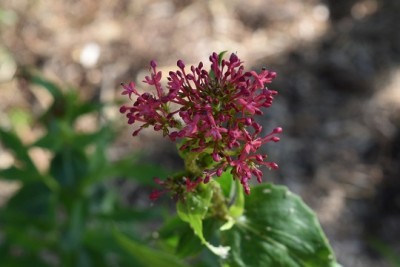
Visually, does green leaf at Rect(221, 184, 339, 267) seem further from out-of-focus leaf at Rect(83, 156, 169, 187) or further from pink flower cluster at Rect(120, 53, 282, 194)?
out-of-focus leaf at Rect(83, 156, 169, 187)

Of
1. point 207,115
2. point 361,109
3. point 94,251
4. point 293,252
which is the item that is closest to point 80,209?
point 94,251

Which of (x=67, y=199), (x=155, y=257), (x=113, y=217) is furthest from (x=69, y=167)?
(x=155, y=257)

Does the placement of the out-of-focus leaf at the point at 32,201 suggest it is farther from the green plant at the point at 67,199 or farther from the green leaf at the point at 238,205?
the green leaf at the point at 238,205

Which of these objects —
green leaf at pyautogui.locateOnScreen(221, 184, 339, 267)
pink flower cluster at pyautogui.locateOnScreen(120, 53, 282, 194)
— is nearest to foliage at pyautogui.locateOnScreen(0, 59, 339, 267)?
green leaf at pyautogui.locateOnScreen(221, 184, 339, 267)

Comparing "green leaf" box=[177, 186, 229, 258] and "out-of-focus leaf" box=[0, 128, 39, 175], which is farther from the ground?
"out-of-focus leaf" box=[0, 128, 39, 175]

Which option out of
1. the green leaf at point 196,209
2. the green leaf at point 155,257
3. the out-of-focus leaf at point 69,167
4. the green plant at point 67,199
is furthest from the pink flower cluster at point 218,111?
the out-of-focus leaf at point 69,167

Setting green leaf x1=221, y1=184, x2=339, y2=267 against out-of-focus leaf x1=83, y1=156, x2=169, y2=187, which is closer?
green leaf x1=221, y1=184, x2=339, y2=267

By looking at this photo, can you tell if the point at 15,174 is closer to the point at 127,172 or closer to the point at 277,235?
the point at 127,172
